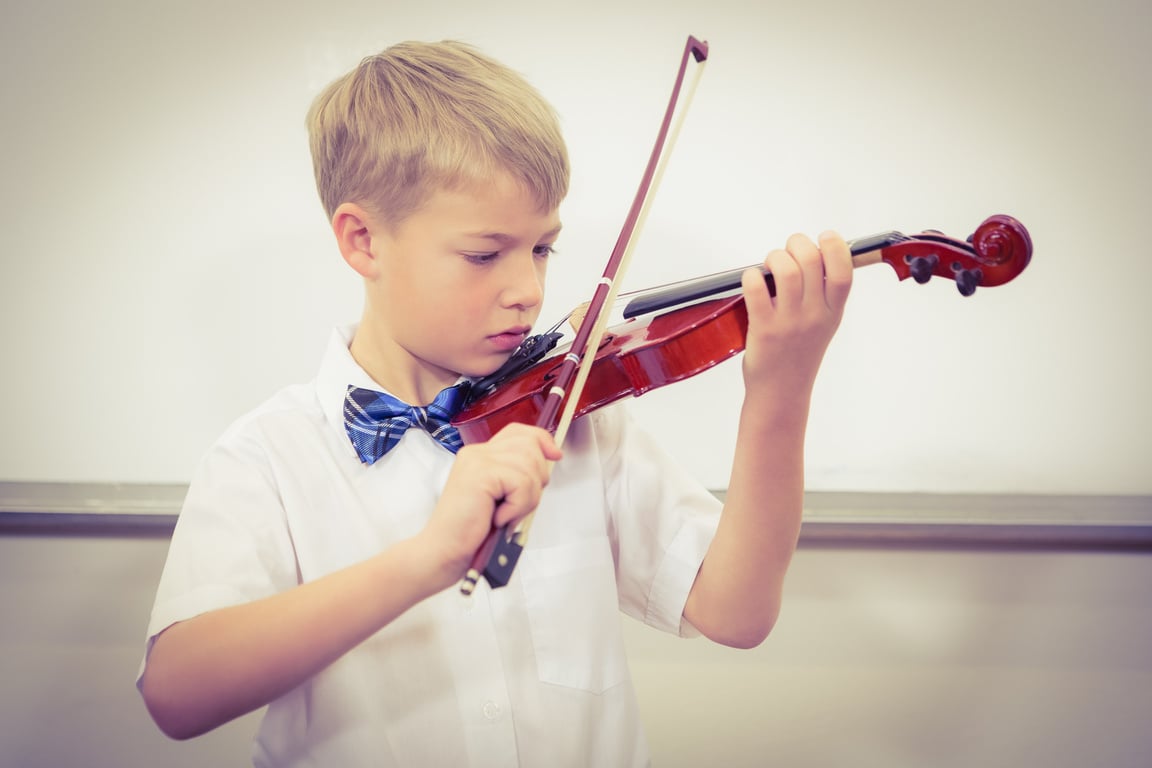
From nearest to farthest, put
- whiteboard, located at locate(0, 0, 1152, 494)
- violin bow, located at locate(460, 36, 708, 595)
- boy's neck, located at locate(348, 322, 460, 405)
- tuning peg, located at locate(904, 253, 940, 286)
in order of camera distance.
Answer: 1. violin bow, located at locate(460, 36, 708, 595)
2. tuning peg, located at locate(904, 253, 940, 286)
3. boy's neck, located at locate(348, 322, 460, 405)
4. whiteboard, located at locate(0, 0, 1152, 494)

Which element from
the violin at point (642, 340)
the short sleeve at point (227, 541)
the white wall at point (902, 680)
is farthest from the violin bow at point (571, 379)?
the white wall at point (902, 680)

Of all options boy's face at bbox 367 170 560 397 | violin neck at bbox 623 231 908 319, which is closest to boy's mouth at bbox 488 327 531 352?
boy's face at bbox 367 170 560 397

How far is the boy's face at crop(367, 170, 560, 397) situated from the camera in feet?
2.45

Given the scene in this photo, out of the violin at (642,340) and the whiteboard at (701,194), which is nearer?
the violin at (642,340)

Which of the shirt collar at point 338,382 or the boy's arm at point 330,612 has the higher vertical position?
the shirt collar at point 338,382

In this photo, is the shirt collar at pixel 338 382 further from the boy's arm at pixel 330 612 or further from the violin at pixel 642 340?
the boy's arm at pixel 330 612

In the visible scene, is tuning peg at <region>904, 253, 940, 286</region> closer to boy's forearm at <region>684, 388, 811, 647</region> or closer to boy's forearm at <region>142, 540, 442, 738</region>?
boy's forearm at <region>684, 388, 811, 647</region>

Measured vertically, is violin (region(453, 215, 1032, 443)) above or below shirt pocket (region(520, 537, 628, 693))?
above

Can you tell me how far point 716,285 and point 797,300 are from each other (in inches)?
3.8

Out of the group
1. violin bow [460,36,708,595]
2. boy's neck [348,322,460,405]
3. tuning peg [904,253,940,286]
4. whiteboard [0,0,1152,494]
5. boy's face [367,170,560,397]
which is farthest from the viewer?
whiteboard [0,0,1152,494]

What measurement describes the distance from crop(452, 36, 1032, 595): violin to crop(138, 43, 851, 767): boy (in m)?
0.03

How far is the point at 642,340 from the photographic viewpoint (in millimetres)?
722

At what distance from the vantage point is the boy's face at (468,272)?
0.75m

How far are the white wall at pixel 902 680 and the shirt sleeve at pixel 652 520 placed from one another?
14.8 inches
